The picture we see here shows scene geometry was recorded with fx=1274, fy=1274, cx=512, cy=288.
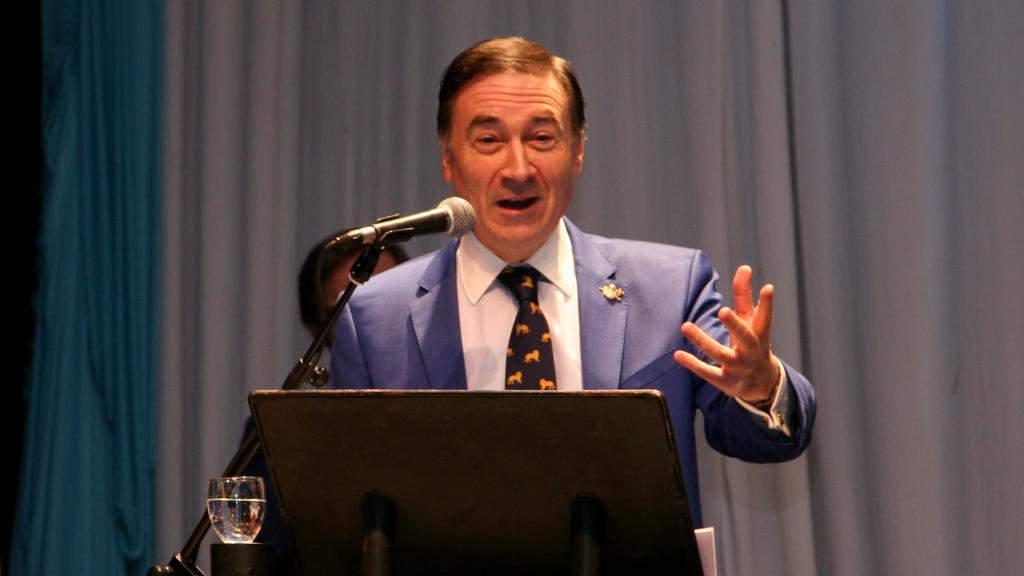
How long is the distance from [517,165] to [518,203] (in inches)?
2.9

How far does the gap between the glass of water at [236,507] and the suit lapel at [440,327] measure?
0.58 m

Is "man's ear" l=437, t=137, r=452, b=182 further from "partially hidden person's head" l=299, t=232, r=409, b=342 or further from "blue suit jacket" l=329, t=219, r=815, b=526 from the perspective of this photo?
"partially hidden person's head" l=299, t=232, r=409, b=342

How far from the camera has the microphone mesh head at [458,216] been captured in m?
1.90

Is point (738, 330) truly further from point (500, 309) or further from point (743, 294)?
point (500, 309)

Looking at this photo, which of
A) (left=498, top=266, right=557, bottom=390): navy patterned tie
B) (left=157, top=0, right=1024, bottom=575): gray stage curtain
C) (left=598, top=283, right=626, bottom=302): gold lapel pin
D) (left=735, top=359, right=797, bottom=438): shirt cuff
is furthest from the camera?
(left=157, top=0, right=1024, bottom=575): gray stage curtain

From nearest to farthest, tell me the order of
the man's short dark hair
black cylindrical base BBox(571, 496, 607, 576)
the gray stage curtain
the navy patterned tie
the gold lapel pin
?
black cylindrical base BBox(571, 496, 607, 576), the navy patterned tie, the gold lapel pin, the man's short dark hair, the gray stage curtain

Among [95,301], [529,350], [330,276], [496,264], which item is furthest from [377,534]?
[95,301]

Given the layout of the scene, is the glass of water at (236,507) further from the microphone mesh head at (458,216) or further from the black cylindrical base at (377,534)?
the microphone mesh head at (458,216)

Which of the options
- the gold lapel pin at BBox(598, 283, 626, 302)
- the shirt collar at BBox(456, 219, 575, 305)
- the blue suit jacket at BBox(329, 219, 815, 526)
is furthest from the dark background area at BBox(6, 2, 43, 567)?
the gold lapel pin at BBox(598, 283, 626, 302)

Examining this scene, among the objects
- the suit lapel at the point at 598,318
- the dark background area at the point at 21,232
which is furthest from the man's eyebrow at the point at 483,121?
the dark background area at the point at 21,232

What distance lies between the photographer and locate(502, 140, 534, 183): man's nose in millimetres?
2430

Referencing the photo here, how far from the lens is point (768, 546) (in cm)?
374

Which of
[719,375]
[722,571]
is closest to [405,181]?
Result: [722,571]

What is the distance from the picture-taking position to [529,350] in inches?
91.0
